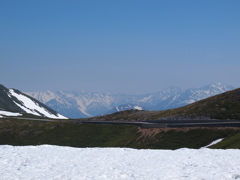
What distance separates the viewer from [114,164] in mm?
26359

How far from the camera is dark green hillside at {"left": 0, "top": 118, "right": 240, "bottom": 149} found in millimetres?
68375

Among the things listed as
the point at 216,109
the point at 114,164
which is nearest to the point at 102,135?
the point at 216,109

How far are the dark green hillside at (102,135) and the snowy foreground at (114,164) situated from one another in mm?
35280

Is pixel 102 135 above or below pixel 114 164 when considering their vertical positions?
above

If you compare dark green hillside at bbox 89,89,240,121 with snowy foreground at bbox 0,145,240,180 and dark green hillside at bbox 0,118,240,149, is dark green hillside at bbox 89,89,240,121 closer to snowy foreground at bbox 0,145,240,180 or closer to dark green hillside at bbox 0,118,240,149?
dark green hillside at bbox 0,118,240,149

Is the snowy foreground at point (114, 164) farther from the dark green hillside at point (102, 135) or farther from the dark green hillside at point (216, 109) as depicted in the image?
→ the dark green hillside at point (216, 109)

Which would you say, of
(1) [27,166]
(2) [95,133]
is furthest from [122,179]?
(2) [95,133]

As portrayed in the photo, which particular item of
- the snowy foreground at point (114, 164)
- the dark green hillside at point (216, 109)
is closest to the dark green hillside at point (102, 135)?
the dark green hillside at point (216, 109)

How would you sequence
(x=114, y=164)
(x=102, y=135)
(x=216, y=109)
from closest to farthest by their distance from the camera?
(x=114, y=164)
(x=102, y=135)
(x=216, y=109)

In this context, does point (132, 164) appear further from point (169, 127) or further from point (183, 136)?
point (169, 127)

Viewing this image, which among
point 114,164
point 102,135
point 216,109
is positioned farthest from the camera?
point 216,109

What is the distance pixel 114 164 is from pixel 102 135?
6876cm

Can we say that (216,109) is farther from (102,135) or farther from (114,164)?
(114,164)

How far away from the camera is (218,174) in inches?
864
